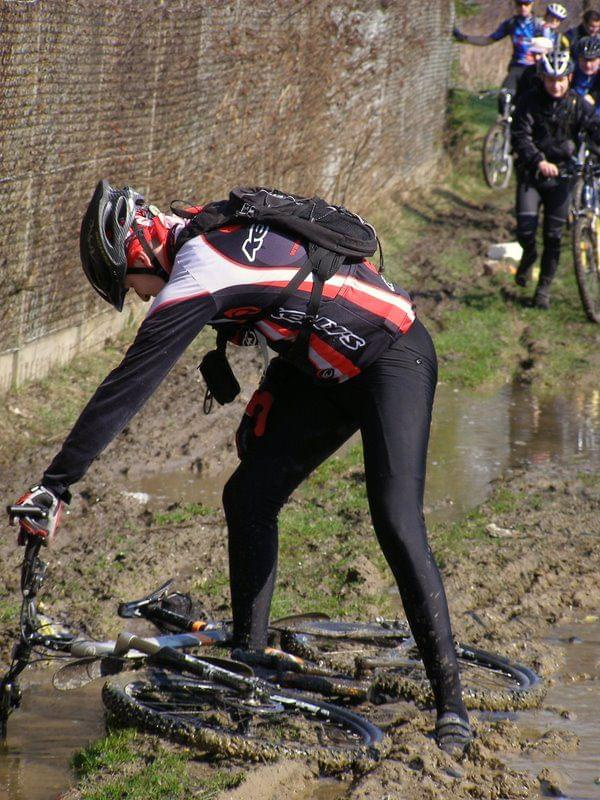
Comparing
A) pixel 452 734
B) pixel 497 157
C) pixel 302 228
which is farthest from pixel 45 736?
pixel 497 157

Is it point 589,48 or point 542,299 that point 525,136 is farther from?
point 589,48

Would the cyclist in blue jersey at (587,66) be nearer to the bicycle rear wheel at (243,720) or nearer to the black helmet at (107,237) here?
the black helmet at (107,237)

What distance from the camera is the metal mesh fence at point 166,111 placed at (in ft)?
23.5

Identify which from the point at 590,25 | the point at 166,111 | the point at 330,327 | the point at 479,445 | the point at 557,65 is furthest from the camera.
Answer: the point at 590,25

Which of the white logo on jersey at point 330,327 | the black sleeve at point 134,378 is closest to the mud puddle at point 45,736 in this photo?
the black sleeve at point 134,378

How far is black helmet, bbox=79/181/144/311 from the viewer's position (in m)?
3.55

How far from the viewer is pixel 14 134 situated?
22.6ft

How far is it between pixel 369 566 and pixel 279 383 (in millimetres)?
1673

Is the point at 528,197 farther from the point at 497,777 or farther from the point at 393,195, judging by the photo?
the point at 497,777

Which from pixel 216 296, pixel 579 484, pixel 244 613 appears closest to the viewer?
pixel 216 296

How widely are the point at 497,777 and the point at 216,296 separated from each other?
1817 millimetres

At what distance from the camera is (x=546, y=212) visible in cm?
1070

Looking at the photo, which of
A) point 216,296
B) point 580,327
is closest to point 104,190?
point 216,296

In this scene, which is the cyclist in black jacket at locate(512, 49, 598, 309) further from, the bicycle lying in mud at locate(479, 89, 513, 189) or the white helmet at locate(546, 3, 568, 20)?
the white helmet at locate(546, 3, 568, 20)
